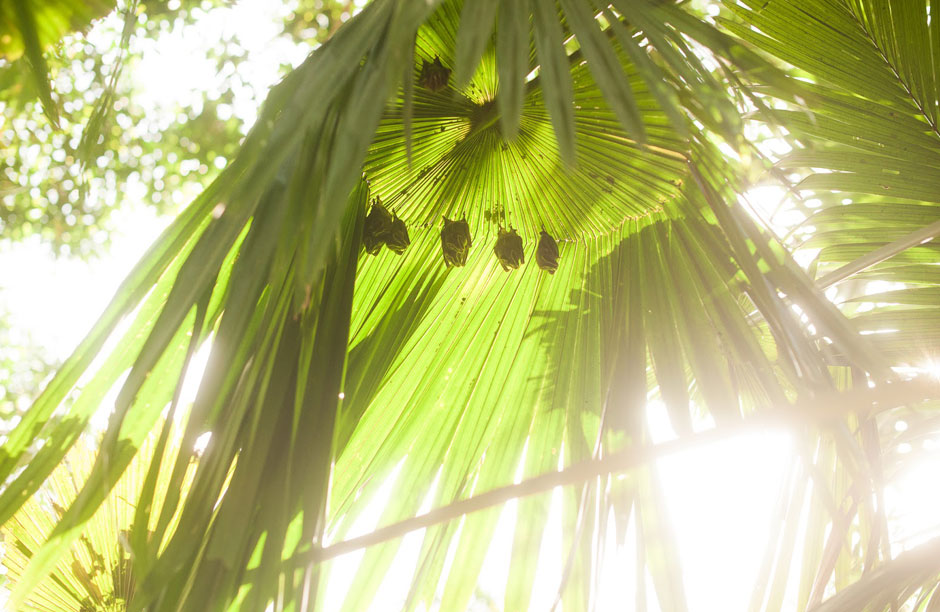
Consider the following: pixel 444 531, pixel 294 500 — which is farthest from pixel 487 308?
pixel 294 500

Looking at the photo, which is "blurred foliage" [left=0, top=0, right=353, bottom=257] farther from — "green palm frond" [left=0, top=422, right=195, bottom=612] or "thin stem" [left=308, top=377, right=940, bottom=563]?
"thin stem" [left=308, top=377, right=940, bottom=563]

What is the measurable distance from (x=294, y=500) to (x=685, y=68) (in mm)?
463

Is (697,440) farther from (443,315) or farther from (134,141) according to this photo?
(134,141)

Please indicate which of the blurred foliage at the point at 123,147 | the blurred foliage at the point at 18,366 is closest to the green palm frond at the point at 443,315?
the blurred foliage at the point at 123,147

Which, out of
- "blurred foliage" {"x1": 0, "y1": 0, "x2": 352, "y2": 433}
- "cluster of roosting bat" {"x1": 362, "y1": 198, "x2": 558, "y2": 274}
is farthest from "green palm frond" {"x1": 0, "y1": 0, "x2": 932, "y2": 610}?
"blurred foliage" {"x1": 0, "y1": 0, "x2": 352, "y2": 433}

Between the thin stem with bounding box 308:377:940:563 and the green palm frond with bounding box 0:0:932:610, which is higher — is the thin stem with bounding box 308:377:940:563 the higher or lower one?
the lower one

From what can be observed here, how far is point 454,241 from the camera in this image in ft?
2.71

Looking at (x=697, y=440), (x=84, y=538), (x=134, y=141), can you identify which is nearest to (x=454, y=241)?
(x=697, y=440)

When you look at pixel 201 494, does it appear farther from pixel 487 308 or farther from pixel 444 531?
pixel 487 308

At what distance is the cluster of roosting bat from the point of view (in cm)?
80

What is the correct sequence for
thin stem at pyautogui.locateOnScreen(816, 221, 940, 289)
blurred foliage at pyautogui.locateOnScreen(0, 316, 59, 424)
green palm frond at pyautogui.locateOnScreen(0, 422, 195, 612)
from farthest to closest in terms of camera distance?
blurred foliage at pyautogui.locateOnScreen(0, 316, 59, 424) < green palm frond at pyautogui.locateOnScreen(0, 422, 195, 612) < thin stem at pyautogui.locateOnScreen(816, 221, 940, 289)

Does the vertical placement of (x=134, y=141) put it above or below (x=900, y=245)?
above

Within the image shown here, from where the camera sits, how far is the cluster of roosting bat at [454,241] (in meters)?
0.80

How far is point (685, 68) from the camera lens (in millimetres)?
498
